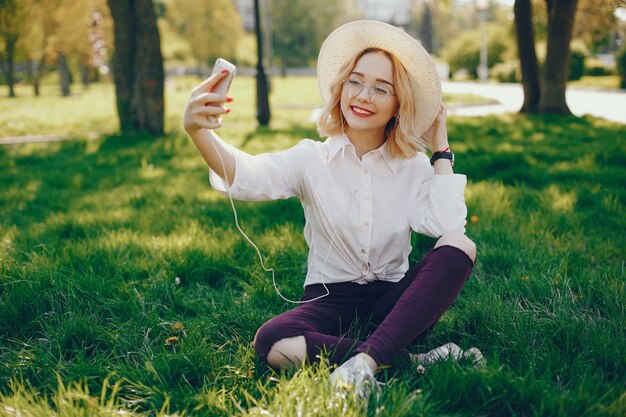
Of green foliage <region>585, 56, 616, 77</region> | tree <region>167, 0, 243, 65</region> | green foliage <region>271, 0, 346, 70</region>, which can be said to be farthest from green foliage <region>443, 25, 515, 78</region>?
green foliage <region>271, 0, 346, 70</region>

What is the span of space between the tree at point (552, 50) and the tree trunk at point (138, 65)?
6.87m

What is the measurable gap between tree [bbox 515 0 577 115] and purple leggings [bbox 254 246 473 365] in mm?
9281

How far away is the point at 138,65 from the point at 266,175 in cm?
745

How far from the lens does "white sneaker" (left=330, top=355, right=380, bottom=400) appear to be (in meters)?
1.80

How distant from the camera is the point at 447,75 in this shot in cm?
4500

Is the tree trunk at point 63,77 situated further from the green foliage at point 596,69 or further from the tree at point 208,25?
the green foliage at point 596,69

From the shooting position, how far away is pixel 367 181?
246 cm

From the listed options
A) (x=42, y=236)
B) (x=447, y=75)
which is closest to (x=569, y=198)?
(x=42, y=236)

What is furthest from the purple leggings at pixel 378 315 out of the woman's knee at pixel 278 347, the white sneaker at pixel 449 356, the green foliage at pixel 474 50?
the green foliage at pixel 474 50

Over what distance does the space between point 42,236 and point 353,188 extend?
2523 mm

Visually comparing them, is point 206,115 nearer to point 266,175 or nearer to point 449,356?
point 266,175

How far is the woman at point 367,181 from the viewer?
236 cm

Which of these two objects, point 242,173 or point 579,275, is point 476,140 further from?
point 242,173

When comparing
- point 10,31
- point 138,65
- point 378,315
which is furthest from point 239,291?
point 10,31
